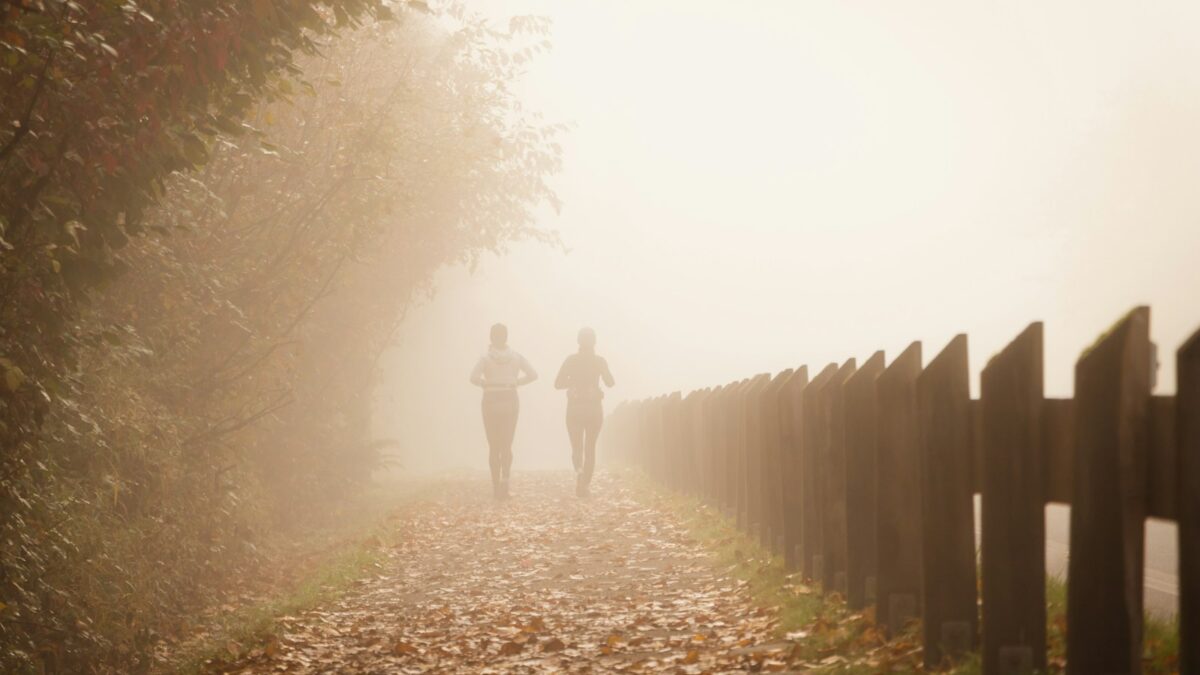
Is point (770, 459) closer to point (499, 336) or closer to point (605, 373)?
point (605, 373)

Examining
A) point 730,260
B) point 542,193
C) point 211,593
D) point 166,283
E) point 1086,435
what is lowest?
point 211,593

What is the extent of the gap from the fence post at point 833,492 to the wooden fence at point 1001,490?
1cm

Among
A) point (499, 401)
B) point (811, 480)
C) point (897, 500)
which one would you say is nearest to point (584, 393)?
point (499, 401)

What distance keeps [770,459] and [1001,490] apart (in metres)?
4.88

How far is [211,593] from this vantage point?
38.3 ft

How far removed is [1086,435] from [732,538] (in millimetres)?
7008

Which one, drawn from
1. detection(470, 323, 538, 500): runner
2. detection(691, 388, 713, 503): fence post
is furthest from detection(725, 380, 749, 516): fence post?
detection(470, 323, 538, 500): runner

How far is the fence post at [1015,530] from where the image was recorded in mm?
4793

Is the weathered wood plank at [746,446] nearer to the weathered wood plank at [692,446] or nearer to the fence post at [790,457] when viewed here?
the fence post at [790,457]

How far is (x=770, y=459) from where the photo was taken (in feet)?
31.9

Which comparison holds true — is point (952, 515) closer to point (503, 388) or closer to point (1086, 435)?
point (1086, 435)

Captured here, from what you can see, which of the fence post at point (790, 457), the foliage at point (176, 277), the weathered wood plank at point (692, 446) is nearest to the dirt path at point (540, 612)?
the fence post at point (790, 457)

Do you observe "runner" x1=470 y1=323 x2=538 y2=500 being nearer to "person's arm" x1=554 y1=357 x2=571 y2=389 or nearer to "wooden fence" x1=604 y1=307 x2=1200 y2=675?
"person's arm" x1=554 y1=357 x2=571 y2=389

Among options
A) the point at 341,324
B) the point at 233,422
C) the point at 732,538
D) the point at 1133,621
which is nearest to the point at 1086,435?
the point at 1133,621
